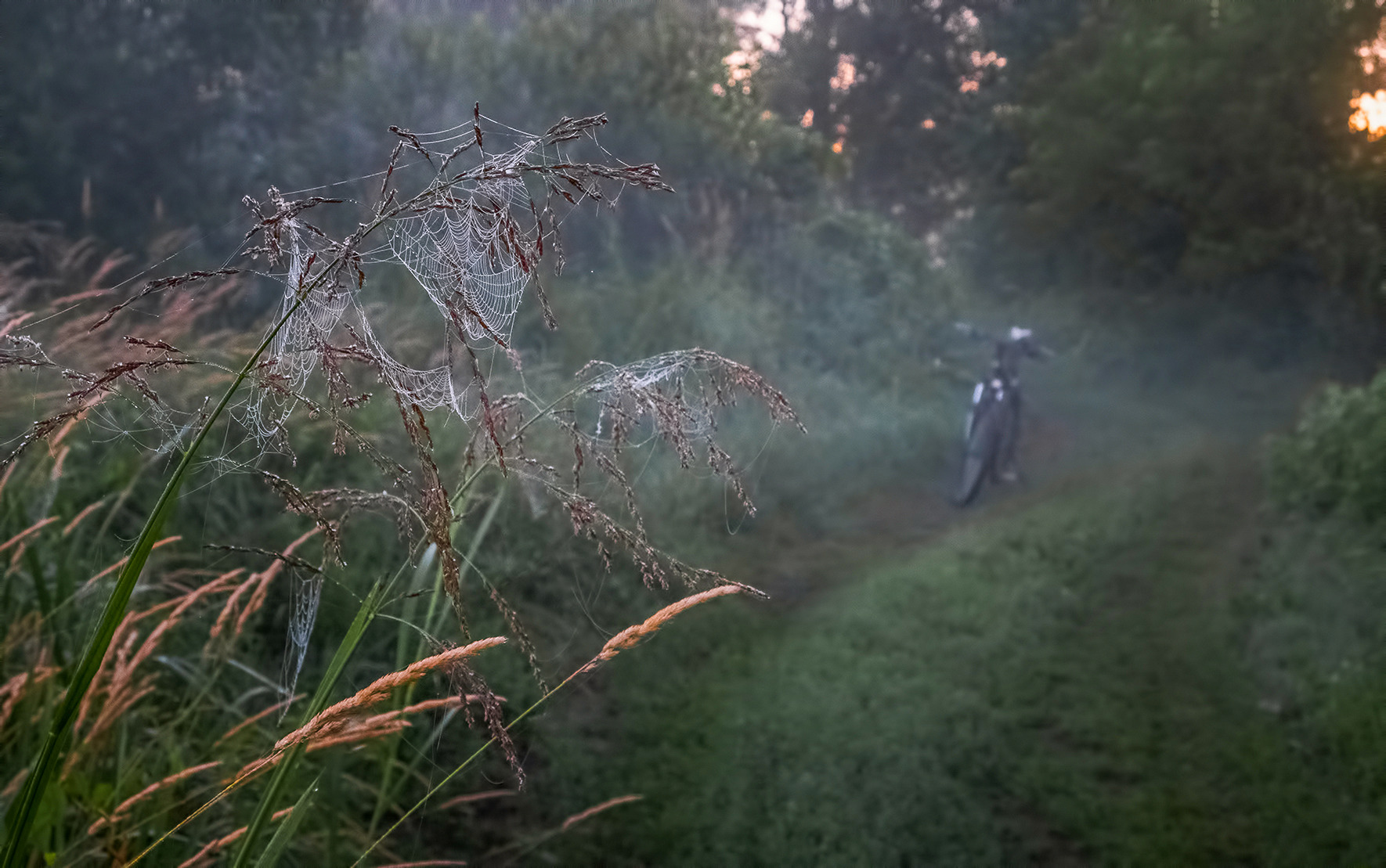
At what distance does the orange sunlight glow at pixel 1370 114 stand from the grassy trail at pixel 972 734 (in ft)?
22.8

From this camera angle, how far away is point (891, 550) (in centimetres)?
709

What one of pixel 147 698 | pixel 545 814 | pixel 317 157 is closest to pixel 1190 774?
pixel 545 814

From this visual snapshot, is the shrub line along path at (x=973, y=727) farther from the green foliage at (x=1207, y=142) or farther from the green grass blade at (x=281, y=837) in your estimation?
the green foliage at (x=1207, y=142)

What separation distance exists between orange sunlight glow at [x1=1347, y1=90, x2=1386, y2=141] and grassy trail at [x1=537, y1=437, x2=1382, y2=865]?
695cm

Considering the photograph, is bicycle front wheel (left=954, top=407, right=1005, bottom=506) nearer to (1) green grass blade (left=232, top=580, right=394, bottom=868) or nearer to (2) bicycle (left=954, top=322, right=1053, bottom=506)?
(2) bicycle (left=954, top=322, right=1053, bottom=506)

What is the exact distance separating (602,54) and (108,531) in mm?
9820

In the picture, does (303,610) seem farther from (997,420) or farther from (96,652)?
(997,420)

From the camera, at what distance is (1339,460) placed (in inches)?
252

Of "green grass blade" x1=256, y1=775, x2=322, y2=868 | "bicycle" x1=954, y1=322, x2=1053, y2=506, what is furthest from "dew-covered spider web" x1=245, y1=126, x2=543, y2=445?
"bicycle" x1=954, y1=322, x2=1053, y2=506

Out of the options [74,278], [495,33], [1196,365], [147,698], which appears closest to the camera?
[147,698]

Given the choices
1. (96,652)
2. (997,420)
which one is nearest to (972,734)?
(96,652)

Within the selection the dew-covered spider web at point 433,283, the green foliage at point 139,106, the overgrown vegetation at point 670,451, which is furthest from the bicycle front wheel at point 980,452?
the dew-covered spider web at point 433,283

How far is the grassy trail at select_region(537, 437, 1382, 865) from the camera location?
333 centimetres

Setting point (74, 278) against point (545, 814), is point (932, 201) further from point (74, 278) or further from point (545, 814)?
point (545, 814)
